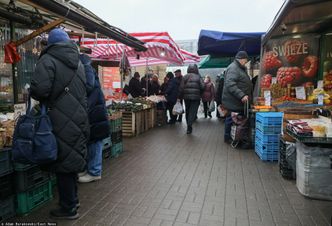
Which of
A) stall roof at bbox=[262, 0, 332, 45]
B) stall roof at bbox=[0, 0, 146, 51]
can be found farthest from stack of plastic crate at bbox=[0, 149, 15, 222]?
stall roof at bbox=[262, 0, 332, 45]

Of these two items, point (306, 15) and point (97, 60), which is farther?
point (97, 60)

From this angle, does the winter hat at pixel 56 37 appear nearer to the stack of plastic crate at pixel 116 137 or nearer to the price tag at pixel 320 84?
the stack of plastic crate at pixel 116 137

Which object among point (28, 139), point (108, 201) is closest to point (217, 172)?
point (108, 201)

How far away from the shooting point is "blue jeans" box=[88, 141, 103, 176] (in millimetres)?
4242

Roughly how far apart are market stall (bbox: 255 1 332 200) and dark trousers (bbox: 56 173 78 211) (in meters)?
2.77

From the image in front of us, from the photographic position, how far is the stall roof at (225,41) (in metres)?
7.54

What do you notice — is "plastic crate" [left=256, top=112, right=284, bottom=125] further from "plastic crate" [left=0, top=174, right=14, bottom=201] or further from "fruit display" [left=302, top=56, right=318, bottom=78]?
"plastic crate" [left=0, top=174, right=14, bottom=201]

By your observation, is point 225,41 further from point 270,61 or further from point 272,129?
point 272,129

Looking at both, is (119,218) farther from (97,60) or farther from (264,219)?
(97,60)

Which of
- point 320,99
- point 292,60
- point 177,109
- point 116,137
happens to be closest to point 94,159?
point 116,137

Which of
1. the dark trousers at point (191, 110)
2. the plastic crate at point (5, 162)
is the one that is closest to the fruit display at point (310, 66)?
the dark trousers at point (191, 110)

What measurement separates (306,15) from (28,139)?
4.68 m

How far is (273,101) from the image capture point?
626 centimetres

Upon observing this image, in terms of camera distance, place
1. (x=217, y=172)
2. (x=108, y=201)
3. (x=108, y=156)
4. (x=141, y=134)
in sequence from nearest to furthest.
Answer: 1. (x=108, y=201)
2. (x=217, y=172)
3. (x=108, y=156)
4. (x=141, y=134)
